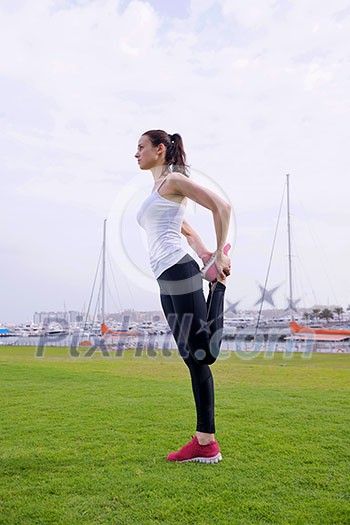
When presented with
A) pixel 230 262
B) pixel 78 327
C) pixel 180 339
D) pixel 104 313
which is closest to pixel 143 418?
pixel 180 339

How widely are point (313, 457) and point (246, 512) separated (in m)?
0.94

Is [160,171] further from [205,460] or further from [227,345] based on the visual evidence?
[227,345]

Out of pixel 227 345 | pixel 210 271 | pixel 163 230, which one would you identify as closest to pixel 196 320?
pixel 210 271

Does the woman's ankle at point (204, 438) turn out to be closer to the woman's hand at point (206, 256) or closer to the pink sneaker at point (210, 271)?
the pink sneaker at point (210, 271)

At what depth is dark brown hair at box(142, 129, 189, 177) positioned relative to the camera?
2.99m

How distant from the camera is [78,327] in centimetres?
4147

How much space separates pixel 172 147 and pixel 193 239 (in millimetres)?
631

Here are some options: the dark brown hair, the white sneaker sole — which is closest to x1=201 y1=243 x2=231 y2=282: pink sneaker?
the dark brown hair

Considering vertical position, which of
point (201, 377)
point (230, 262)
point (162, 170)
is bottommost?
point (201, 377)

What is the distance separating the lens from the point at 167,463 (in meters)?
2.76

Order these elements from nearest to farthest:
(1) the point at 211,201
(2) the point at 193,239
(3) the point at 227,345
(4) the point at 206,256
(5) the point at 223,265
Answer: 1. (1) the point at 211,201
2. (5) the point at 223,265
3. (4) the point at 206,256
4. (2) the point at 193,239
5. (3) the point at 227,345

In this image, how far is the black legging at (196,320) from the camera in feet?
9.03

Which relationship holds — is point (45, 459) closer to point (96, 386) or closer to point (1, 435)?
point (1, 435)

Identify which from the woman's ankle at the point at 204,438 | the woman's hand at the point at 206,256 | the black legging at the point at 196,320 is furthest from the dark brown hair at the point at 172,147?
the woman's ankle at the point at 204,438
